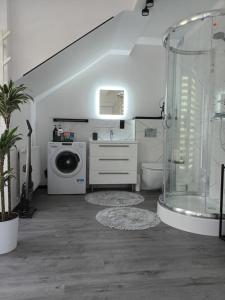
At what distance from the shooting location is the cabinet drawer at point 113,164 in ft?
13.7

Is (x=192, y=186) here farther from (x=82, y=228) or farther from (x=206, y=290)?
(x=206, y=290)

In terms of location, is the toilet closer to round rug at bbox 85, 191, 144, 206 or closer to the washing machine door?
round rug at bbox 85, 191, 144, 206

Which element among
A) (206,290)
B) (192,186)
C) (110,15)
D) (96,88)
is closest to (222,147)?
(192,186)

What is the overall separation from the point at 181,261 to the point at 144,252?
12.4 inches

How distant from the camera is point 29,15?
296 cm

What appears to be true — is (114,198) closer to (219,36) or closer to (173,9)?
(219,36)

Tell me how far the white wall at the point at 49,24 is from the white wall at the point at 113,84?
1521 millimetres

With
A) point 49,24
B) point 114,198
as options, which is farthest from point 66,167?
point 49,24

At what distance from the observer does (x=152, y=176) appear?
4.11 m

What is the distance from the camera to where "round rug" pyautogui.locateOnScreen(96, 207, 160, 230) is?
2.73 m

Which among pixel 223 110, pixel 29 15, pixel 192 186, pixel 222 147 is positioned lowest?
pixel 192 186

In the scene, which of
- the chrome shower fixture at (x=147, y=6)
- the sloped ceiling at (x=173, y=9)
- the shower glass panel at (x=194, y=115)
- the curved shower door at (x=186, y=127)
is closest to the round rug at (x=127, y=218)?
the shower glass panel at (x=194, y=115)

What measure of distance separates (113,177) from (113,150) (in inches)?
18.2

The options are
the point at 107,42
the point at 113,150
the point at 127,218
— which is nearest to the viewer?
the point at 127,218
